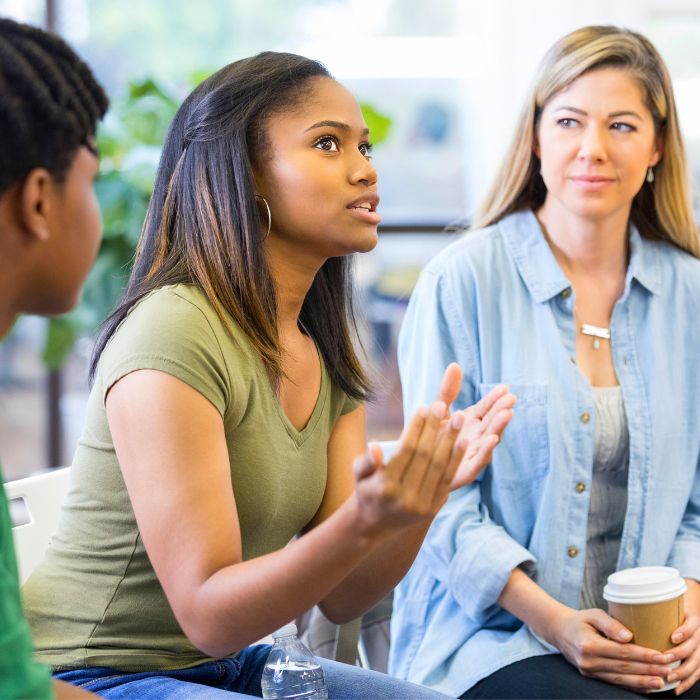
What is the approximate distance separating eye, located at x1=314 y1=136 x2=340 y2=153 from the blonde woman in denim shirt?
43cm

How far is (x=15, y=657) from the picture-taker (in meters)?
0.85

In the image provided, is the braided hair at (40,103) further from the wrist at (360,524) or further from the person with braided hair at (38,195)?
the wrist at (360,524)

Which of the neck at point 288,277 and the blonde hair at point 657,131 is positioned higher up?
the blonde hair at point 657,131

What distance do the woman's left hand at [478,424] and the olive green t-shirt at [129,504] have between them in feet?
0.82

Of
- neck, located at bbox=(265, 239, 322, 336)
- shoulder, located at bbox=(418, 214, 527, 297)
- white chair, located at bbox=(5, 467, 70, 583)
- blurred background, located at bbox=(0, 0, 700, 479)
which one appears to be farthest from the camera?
blurred background, located at bbox=(0, 0, 700, 479)

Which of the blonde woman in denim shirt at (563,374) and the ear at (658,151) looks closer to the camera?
the blonde woman in denim shirt at (563,374)

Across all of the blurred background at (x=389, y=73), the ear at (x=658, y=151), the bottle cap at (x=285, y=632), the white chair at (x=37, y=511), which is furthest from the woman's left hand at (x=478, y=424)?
the blurred background at (x=389, y=73)

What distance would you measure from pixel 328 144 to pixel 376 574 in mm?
590

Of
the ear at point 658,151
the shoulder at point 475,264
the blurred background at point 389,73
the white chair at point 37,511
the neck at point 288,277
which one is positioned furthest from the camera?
the blurred background at point 389,73

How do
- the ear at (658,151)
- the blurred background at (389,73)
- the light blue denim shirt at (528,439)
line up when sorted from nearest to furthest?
the light blue denim shirt at (528,439)
the ear at (658,151)
the blurred background at (389,73)

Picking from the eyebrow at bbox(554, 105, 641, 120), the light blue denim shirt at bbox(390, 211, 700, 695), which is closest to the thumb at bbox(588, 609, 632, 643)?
the light blue denim shirt at bbox(390, 211, 700, 695)

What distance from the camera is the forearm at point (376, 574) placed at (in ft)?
4.40

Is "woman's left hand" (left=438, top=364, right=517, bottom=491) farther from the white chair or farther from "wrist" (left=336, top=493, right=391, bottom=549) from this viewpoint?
the white chair

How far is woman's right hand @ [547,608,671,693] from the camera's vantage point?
1.44 metres
